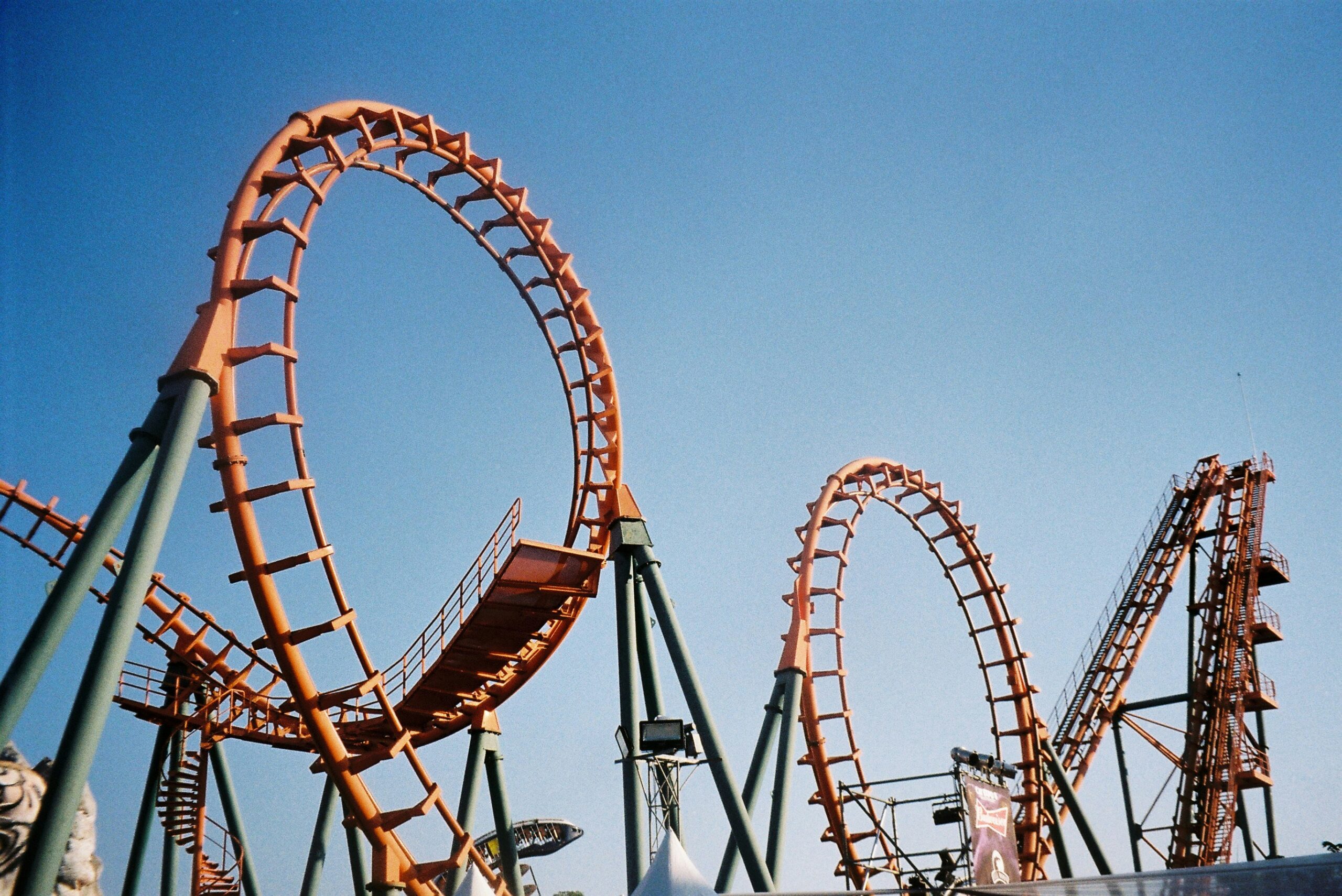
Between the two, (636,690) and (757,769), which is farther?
(757,769)

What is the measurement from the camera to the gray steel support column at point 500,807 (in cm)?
1452

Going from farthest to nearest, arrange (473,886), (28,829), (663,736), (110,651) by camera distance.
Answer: (28,829) → (663,736) → (473,886) → (110,651)

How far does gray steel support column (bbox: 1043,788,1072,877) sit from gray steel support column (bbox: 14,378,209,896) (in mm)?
17066

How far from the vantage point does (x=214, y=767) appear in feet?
55.2

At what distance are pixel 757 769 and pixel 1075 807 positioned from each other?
8.83m

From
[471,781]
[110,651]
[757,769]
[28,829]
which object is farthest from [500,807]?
[28,829]

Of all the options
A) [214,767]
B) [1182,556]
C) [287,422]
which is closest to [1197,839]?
[1182,556]

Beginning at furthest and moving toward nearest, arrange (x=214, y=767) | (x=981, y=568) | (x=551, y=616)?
(x=981, y=568)
(x=214, y=767)
(x=551, y=616)

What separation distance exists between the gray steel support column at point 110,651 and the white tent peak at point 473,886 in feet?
14.1

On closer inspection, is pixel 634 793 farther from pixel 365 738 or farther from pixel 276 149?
pixel 276 149

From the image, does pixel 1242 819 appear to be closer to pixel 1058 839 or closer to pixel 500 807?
pixel 1058 839

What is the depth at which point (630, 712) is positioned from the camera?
12.6 m

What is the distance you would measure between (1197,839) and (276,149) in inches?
847

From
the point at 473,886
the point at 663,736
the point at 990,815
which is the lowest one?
the point at 473,886
